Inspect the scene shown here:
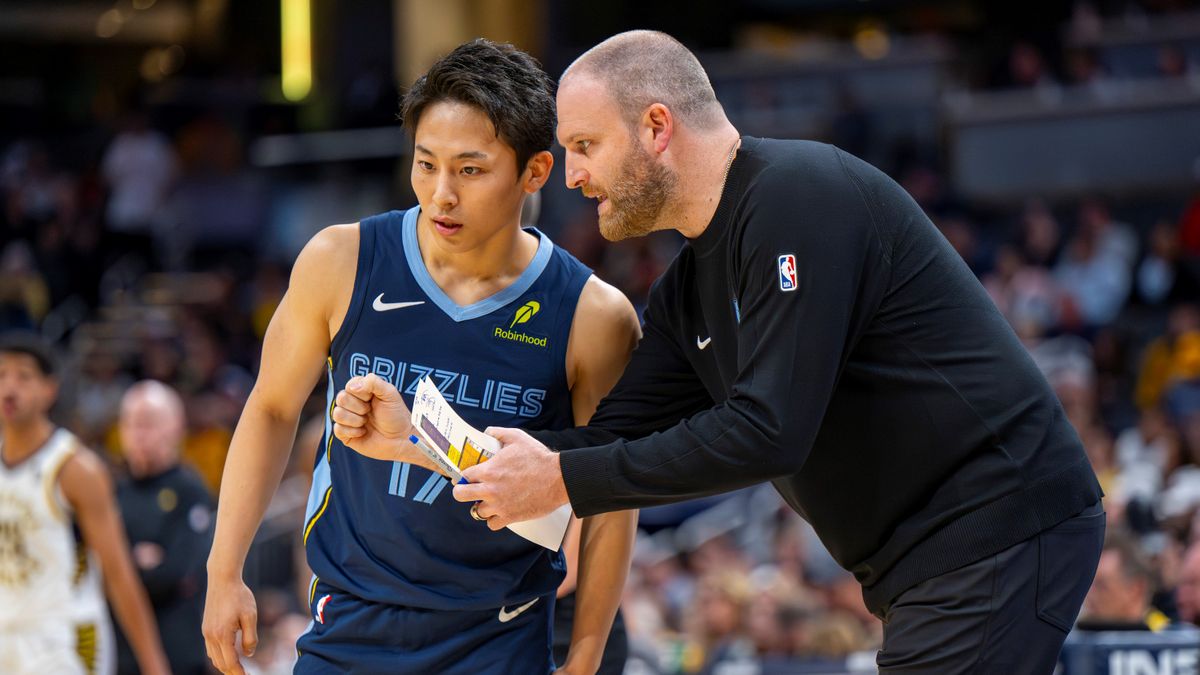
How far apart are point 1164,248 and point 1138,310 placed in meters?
0.59

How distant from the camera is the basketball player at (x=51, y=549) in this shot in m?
6.38

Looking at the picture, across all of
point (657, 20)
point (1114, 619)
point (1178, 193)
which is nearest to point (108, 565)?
point (1114, 619)

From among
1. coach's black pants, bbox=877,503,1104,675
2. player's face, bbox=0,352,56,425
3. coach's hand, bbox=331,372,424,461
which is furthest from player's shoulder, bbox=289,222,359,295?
player's face, bbox=0,352,56,425

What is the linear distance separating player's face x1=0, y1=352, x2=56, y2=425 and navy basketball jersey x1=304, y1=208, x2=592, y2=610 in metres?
3.38

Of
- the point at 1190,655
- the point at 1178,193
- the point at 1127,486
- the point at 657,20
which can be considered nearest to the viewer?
the point at 1190,655

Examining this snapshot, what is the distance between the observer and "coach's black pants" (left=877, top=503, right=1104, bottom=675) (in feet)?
10.2

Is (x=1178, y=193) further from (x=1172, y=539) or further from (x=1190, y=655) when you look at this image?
(x=1190, y=655)

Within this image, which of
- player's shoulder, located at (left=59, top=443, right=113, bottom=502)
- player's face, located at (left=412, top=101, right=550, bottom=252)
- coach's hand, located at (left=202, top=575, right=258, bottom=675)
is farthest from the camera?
player's shoulder, located at (left=59, top=443, right=113, bottom=502)

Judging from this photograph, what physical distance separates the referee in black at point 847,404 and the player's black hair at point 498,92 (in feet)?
0.76

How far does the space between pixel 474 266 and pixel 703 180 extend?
707 mm

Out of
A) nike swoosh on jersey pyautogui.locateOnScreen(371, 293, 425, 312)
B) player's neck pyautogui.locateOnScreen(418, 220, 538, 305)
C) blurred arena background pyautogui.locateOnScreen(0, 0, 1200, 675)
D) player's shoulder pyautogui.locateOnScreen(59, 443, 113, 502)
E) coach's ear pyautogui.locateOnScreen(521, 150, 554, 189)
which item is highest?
coach's ear pyautogui.locateOnScreen(521, 150, 554, 189)

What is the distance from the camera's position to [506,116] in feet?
11.5

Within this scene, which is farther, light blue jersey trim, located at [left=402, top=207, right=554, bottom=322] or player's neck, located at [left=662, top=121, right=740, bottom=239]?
light blue jersey trim, located at [left=402, top=207, right=554, bottom=322]

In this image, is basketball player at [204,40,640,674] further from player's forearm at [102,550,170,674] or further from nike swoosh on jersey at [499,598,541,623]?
player's forearm at [102,550,170,674]
